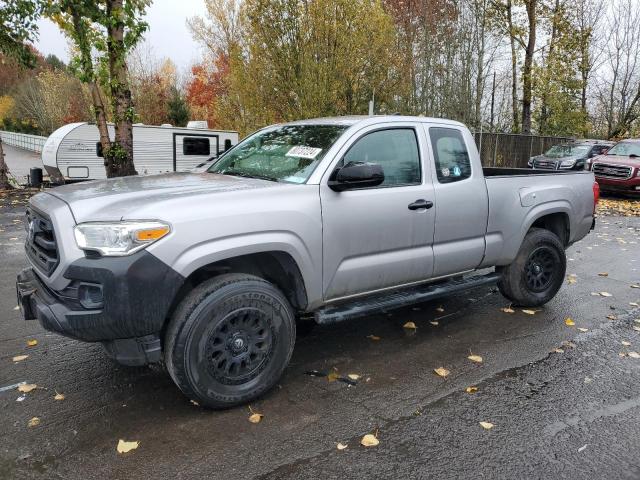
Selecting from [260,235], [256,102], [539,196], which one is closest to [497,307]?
[539,196]

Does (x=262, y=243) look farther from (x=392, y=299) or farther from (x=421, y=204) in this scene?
(x=421, y=204)

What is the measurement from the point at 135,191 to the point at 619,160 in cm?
1712

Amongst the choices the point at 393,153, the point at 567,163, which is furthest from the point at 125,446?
the point at 567,163

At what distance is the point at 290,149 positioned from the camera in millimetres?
4145

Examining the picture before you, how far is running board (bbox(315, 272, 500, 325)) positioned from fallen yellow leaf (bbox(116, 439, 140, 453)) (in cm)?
143

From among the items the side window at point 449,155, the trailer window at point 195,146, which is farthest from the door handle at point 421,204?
the trailer window at point 195,146

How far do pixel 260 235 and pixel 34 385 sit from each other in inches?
78.3

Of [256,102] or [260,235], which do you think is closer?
[260,235]

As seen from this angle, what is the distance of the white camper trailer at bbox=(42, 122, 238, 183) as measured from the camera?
1580 centimetres

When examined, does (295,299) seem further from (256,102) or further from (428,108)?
(428,108)

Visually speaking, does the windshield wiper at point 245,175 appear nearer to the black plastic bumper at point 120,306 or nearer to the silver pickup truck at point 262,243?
the silver pickup truck at point 262,243

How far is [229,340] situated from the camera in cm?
329

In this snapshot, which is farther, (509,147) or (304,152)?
(509,147)

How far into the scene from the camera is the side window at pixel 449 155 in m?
4.45
